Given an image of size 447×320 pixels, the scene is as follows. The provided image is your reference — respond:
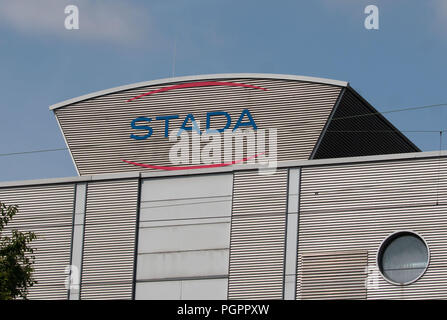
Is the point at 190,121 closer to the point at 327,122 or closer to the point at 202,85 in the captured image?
the point at 202,85

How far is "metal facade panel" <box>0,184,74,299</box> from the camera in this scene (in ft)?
144

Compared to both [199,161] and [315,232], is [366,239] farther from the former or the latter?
[199,161]

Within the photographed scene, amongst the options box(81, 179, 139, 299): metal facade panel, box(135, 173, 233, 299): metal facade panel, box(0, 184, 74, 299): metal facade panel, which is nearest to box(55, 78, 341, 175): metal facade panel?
box(81, 179, 139, 299): metal facade panel

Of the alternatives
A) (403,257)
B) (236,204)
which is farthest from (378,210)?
(236,204)

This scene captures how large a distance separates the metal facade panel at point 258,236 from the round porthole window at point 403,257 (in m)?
4.46

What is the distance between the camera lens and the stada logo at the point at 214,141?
44031 mm

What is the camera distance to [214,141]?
147 ft

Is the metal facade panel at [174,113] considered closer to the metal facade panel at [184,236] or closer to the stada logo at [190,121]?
the stada logo at [190,121]

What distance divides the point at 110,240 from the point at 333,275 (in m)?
10.7

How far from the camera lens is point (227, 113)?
44.8 m

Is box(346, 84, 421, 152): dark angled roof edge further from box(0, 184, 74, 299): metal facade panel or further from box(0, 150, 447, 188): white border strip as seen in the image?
box(0, 184, 74, 299): metal facade panel

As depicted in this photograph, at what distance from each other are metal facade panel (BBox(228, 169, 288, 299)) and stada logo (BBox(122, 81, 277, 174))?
159cm

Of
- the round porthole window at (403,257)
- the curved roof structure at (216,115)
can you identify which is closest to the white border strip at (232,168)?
the curved roof structure at (216,115)
